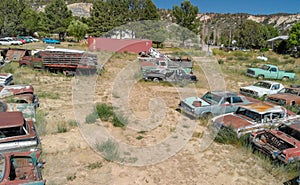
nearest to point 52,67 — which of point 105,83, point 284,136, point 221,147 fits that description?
point 105,83

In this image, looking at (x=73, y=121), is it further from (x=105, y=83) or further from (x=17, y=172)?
(x=105, y=83)

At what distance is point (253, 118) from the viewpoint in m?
9.28

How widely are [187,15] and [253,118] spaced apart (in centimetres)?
4855

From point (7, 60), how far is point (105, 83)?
9.46 metres

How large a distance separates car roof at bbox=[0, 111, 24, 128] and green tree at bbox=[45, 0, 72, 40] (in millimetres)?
52441

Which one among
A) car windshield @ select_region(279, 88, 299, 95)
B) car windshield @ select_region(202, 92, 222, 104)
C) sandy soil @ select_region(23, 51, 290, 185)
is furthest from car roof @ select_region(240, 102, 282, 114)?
car windshield @ select_region(279, 88, 299, 95)

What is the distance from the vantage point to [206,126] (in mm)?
10258

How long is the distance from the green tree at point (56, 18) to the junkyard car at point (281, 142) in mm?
54171

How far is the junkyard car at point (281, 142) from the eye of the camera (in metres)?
6.98

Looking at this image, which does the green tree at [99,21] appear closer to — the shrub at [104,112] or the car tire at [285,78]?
the car tire at [285,78]

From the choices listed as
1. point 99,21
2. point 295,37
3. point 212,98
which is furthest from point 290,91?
point 99,21

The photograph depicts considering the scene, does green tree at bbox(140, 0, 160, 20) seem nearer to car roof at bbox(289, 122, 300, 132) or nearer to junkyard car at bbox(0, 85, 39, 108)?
junkyard car at bbox(0, 85, 39, 108)

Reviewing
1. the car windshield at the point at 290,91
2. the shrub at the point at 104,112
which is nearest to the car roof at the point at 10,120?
the shrub at the point at 104,112

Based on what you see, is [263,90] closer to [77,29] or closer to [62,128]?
[62,128]
